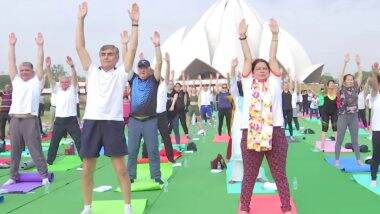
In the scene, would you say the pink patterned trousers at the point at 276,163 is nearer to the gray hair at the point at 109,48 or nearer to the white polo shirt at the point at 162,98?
the gray hair at the point at 109,48

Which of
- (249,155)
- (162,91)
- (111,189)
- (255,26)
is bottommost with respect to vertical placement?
(111,189)

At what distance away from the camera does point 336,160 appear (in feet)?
31.4

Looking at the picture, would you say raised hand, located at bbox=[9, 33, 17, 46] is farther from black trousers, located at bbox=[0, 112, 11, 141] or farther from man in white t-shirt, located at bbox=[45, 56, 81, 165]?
black trousers, located at bbox=[0, 112, 11, 141]

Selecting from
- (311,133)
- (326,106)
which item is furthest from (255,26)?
(326,106)

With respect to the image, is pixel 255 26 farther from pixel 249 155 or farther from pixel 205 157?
pixel 249 155

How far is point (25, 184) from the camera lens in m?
8.02

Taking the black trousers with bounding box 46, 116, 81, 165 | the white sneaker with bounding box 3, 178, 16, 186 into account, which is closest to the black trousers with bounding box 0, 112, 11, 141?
the black trousers with bounding box 46, 116, 81, 165

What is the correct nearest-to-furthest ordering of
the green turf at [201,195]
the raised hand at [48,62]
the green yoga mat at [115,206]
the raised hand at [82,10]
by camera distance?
the raised hand at [82,10] → the green yoga mat at [115,206] → the green turf at [201,195] → the raised hand at [48,62]

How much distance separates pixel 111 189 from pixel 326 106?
6514 millimetres

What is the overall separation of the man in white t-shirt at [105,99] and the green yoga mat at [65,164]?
15.1 feet

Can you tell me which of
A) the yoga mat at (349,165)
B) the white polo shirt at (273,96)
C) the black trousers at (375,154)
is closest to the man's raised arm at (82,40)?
the white polo shirt at (273,96)

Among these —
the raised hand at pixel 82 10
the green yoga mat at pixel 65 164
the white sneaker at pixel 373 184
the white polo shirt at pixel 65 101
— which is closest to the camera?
the raised hand at pixel 82 10

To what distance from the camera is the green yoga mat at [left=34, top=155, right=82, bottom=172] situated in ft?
32.5

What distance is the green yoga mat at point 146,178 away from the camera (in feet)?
24.3
